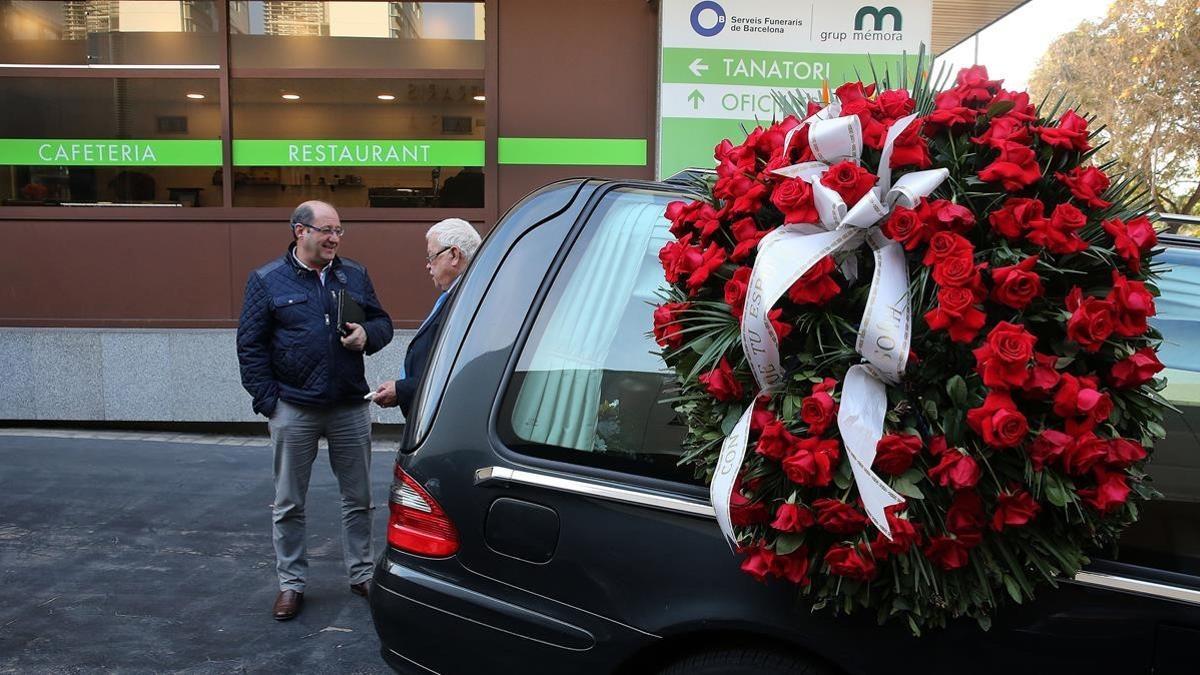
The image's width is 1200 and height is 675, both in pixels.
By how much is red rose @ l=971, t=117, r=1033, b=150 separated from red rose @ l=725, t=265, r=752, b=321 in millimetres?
525

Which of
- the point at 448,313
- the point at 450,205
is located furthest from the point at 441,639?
the point at 450,205

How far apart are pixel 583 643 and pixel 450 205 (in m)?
5.97

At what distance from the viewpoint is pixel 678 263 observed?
1.99 m

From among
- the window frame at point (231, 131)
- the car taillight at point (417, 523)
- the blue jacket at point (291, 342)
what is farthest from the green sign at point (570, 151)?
the car taillight at point (417, 523)

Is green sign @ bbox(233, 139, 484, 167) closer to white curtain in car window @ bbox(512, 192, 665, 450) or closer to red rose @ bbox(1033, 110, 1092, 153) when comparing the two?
white curtain in car window @ bbox(512, 192, 665, 450)

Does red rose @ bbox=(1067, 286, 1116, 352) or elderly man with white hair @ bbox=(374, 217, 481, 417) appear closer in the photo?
red rose @ bbox=(1067, 286, 1116, 352)

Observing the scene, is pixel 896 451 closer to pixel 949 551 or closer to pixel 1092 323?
pixel 949 551

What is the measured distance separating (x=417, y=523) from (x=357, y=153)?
5.95 meters

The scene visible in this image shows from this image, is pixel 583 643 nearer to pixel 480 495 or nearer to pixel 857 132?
pixel 480 495

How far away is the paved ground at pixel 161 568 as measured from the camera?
11.8 ft

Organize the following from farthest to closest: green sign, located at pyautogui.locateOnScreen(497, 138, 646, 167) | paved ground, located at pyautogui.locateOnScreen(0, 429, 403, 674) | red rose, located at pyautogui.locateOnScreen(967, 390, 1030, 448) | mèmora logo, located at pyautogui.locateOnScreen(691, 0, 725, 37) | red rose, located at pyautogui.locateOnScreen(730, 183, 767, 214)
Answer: green sign, located at pyautogui.locateOnScreen(497, 138, 646, 167) → mèmora logo, located at pyautogui.locateOnScreen(691, 0, 725, 37) → paved ground, located at pyautogui.locateOnScreen(0, 429, 403, 674) → red rose, located at pyautogui.locateOnScreen(730, 183, 767, 214) → red rose, located at pyautogui.locateOnScreen(967, 390, 1030, 448)

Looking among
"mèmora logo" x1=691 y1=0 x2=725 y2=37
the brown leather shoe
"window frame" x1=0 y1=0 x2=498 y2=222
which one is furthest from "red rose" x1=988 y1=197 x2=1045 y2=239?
"window frame" x1=0 y1=0 x2=498 y2=222

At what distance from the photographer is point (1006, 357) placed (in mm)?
1620

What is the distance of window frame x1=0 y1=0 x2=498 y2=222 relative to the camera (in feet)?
24.8
